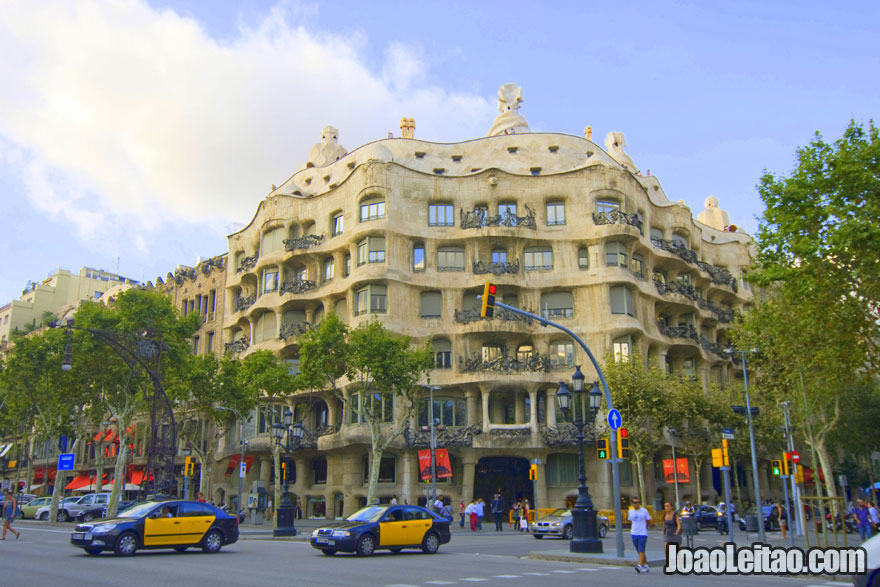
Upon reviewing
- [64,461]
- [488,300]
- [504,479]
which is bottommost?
[504,479]

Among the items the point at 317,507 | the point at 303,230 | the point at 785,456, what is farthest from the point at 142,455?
the point at 785,456

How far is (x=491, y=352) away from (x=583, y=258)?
8214 millimetres

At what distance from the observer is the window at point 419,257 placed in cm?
4634

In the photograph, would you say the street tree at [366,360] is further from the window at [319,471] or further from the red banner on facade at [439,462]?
the window at [319,471]

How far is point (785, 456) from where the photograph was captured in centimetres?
3034

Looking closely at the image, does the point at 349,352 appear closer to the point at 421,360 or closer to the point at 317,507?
the point at 421,360

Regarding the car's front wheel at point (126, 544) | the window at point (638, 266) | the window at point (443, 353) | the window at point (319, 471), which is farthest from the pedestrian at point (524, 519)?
the car's front wheel at point (126, 544)

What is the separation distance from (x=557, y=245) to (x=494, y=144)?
9482 millimetres

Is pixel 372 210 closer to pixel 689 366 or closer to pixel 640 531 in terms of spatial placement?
pixel 689 366

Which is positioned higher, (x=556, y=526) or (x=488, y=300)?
(x=488, y=300)

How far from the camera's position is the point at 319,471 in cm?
4888

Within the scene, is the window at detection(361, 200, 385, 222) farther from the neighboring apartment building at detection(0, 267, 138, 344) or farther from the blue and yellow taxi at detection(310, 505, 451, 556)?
the neighboring apartment building at detection(0, 267, 138, 344)

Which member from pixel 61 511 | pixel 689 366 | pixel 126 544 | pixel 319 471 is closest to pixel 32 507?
pixel 61 511

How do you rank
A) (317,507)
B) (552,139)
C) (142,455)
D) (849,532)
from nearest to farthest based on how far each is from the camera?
(849,532)
(317,507)
(552,139)
(142,455)
